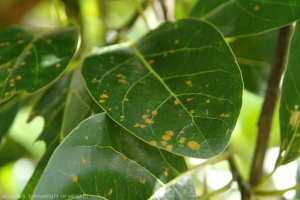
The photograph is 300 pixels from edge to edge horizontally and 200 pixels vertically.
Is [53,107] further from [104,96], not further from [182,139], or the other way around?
[182,139]

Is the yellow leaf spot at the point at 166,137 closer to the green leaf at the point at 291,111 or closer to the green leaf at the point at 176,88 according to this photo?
the green leaf at the point at 176,88

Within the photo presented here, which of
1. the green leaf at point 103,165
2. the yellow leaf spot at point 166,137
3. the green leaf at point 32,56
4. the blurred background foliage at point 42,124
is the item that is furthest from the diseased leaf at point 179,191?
the blurred background foliage at point 42,124

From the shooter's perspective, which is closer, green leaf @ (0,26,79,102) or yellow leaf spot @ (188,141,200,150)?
yellow leaf spot @ (188,141,200,150)

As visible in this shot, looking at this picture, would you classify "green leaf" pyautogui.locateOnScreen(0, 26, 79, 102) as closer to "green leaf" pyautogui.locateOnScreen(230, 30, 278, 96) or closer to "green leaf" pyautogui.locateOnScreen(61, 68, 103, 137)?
"green leaf" pyautogui.locateOnScreen(61, 68, 103, 137)

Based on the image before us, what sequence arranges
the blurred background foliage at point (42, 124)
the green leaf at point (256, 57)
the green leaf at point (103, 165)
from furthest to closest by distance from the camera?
the blurred background foliage at point (42, 124), the green leaf at point (256, 57), the green leaf at point (103, 165)

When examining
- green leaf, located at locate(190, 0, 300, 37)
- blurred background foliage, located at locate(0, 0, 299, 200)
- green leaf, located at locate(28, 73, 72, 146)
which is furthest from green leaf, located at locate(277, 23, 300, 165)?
blurred background foliage, located at locate(0, 0, 299, 200)

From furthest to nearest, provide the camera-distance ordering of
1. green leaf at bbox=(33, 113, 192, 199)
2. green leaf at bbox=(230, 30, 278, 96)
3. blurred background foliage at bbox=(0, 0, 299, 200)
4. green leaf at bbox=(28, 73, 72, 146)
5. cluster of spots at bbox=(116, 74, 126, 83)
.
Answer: blurred background foliage at bbox=(0, 0, 299, 200) → green leaf at bbox=(230, 30, 278, 96) → green leaf at bbox=(28, 73, 72, 146) → cluster of spots at bbox=(116, 74, 126, 83) → green leaf at bbox=(33, 113, 192, 199)

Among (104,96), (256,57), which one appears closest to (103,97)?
(104,96)
